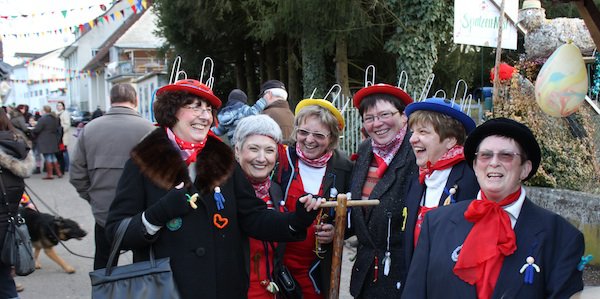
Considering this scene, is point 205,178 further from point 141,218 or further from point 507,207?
point 507,207

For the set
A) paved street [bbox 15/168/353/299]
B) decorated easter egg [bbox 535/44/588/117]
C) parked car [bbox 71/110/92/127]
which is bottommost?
paved street [bbox 15/168/353/299]

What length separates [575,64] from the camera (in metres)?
2.54

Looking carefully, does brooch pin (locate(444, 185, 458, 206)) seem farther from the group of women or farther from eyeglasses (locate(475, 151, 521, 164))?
eyeglasses (locate(475, 151, 521, 164))

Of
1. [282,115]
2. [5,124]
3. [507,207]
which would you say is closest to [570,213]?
[282,115]

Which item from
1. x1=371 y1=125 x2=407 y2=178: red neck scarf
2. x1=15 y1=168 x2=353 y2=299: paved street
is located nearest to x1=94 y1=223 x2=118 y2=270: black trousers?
x1=15 y1=168 x2=353 y2=299: paved street

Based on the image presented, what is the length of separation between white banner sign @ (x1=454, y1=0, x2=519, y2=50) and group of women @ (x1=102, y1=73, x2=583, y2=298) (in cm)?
367

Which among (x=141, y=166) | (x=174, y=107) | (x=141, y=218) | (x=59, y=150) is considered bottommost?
(x=59, y=150)

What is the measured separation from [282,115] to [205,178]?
3569mm

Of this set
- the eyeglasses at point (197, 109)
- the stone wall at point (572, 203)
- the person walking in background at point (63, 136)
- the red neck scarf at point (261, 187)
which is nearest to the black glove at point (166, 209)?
the eyeglasses at point (197, 109)

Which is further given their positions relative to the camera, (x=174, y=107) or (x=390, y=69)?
(x=390, y=69)

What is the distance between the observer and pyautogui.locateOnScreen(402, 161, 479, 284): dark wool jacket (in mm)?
2492

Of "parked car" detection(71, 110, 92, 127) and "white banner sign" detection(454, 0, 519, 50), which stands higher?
"white banner sign" detection(454, 0, 519, 50)

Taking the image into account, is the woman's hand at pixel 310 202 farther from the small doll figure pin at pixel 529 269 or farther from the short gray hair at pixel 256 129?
the small doll figure pin at pixel 529 269

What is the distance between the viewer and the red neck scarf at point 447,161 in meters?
2.56
